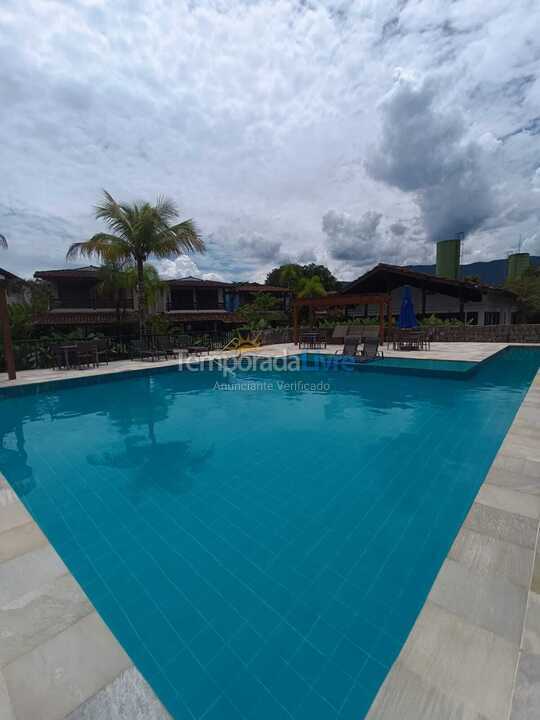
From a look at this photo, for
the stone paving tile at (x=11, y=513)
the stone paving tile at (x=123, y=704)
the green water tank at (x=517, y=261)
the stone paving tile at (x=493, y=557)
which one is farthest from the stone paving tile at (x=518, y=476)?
the green water tank at (x=517, y=261)

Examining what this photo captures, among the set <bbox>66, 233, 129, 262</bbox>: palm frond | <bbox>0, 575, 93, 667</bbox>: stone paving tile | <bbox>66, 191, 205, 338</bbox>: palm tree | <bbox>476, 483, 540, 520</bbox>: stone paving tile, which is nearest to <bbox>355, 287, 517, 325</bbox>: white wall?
<bbox>66, 191, 205, 338</bbox>: palm tree

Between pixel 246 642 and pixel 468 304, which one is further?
pixel 468 304

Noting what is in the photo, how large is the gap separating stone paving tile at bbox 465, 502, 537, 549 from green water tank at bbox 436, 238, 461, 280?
51.2 meters

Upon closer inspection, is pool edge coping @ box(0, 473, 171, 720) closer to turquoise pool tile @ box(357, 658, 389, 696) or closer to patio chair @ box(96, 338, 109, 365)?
turquoise pool tile @ box(357, 658, 389, 696)

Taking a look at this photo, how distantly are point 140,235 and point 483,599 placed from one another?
14.6 meters

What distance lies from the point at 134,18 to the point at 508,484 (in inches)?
378

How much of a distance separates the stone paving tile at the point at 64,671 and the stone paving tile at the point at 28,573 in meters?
0.52

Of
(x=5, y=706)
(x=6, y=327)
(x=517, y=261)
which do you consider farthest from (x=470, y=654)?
(x=517, y=261)

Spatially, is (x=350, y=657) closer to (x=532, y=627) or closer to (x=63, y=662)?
(x=532, y=627)

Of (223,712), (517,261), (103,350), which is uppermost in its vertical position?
(517,261)

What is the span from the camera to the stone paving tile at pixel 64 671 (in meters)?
1.59

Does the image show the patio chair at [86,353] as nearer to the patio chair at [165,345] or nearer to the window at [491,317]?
the patio chair at [165,345]

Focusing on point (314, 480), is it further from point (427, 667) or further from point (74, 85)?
point (74, 85)

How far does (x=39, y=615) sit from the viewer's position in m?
2.09
